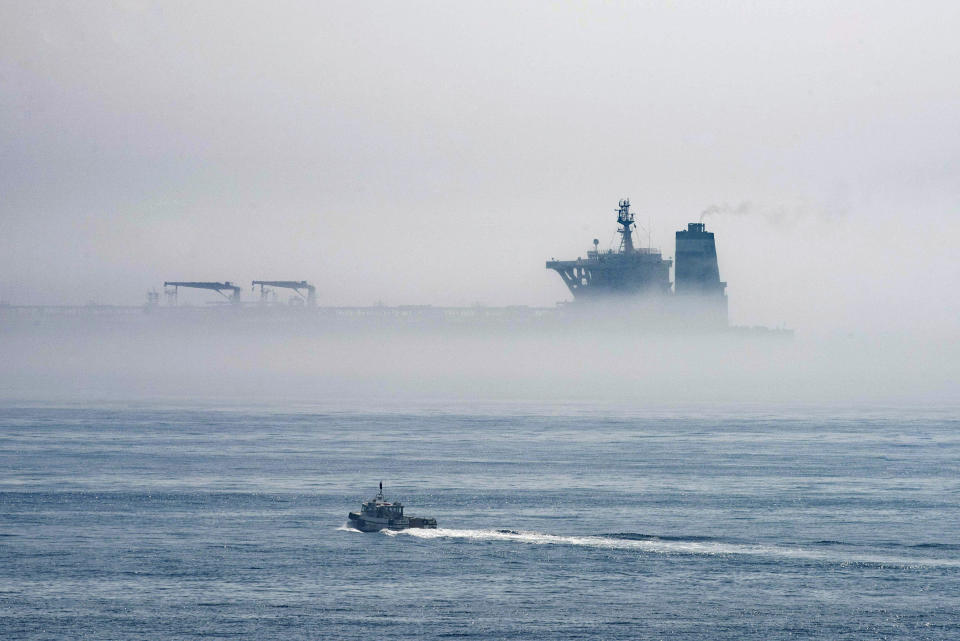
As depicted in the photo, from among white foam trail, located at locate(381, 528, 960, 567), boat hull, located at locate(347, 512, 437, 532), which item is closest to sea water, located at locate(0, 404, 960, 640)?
white foam trail, located at locate(381, 528, 960, 567)

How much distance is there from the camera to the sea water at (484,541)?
1277 inches

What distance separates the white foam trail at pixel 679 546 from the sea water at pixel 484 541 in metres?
0.11

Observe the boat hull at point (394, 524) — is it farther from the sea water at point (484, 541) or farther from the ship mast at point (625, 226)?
the ship mast at point (625, 226)

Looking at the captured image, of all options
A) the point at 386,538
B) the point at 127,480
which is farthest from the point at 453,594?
the point at 127,480

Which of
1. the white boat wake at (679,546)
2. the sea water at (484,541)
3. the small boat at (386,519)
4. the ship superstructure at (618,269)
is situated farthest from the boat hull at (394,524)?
the ship superstructure at (618,269)

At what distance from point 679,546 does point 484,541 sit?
5.75 m

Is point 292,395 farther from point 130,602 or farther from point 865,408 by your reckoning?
point 130,602

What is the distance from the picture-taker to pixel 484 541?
136 ft

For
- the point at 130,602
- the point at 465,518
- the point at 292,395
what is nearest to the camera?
the point at 130,602

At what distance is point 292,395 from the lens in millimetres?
134375

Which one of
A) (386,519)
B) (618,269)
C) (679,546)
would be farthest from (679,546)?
(618,269)

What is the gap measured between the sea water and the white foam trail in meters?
0.11

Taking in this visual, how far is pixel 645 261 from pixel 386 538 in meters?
83.9

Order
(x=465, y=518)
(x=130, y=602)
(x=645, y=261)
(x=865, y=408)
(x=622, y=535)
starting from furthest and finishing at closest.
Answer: (x=645, y=261)
(x=865, y=408)
(x=465, y=518)
(x=622, y=535)
(x=130, y=602)
